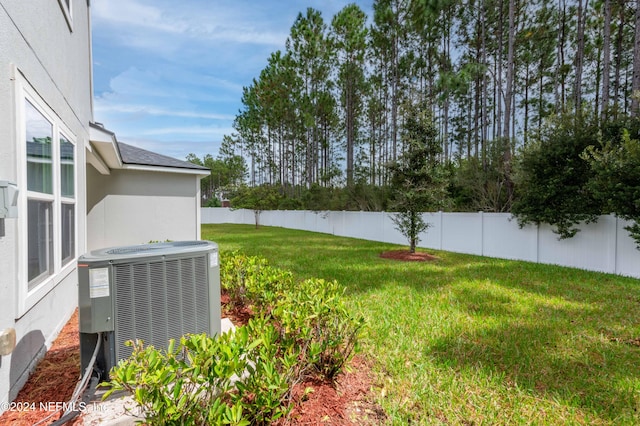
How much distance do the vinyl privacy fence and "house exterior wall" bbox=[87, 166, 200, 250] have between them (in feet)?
Answer: 26.6

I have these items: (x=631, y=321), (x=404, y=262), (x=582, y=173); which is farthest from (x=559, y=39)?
(x=631, y=321)

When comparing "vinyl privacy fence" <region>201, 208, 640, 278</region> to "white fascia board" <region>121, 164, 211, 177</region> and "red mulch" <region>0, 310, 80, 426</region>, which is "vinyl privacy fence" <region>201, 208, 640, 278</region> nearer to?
"white fascia board" <region>121, 164, 211, 177</region>

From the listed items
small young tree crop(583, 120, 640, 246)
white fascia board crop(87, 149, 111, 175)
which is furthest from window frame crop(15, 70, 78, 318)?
small young tree crop(583, 120, 640, 246)

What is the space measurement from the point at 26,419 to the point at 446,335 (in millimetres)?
3604

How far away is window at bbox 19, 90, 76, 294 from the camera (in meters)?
2.51

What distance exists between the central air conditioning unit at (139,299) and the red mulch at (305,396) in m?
0.46

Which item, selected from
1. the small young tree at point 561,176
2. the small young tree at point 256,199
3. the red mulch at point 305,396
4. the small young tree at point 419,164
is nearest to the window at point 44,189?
the red mulch at point 305,396

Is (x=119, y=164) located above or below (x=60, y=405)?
above

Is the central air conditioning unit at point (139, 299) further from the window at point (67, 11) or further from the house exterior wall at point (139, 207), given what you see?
the house exterior wall at point (139, 207)

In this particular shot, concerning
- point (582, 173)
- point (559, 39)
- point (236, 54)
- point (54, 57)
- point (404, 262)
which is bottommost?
point (404, 262)

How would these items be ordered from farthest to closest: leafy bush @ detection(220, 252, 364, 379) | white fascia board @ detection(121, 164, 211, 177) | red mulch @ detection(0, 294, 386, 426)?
white fascia board @ detection(121, 164, 211, 177), leafy bush @ detection(220, 252, 364, 379), red mulch @ detection(0, 294, 386, 426)

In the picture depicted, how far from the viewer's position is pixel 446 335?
140 inches

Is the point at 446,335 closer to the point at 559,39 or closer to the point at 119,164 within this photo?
the point at 119,164

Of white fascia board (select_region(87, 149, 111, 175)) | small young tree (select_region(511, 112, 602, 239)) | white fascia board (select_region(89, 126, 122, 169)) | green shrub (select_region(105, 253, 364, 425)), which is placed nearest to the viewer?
green shrub (select_region(105, 253, 364, 425))
